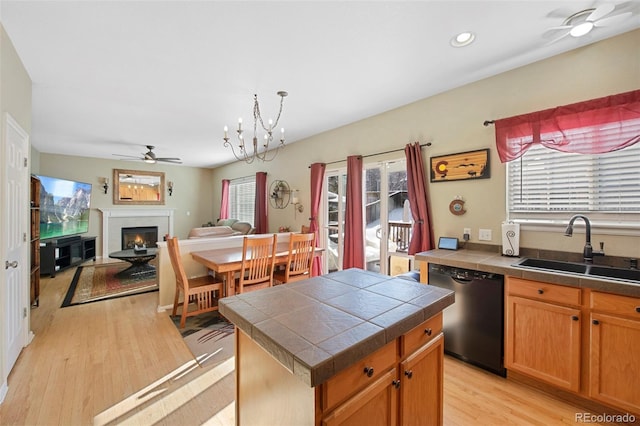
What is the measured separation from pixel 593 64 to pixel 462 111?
3.18 feet

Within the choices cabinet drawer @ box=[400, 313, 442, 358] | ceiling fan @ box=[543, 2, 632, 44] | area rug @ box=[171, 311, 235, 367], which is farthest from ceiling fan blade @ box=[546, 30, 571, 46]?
area rug @ box=[171, 311, 235, 367]

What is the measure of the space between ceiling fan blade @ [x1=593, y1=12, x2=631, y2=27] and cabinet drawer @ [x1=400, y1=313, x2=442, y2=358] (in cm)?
231

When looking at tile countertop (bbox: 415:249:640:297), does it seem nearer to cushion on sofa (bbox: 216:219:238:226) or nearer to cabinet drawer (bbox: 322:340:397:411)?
cabinet drawer (bbox: 322:340:397:411)

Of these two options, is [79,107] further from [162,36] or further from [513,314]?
[513,314]

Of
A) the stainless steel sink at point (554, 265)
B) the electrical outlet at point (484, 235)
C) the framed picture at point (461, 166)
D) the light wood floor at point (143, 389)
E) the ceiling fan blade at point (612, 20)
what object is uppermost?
the ceiling fan blade at point (612, 20)

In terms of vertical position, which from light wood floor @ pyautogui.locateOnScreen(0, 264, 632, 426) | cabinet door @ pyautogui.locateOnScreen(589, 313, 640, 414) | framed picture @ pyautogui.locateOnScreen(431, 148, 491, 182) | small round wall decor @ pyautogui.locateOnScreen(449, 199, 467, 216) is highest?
framed picture @ pyautogui.locateOnScreen(431, 148, 491, 182)

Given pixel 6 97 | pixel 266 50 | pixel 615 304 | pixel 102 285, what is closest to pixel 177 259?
pixel 6 97

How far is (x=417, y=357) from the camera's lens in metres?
1.20

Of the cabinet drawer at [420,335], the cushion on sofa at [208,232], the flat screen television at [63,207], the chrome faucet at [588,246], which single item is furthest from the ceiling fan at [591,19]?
Result: the flat screen television at [63,207]

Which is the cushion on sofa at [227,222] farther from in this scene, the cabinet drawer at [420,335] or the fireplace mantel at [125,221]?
the cabinet drawer at [420,335]

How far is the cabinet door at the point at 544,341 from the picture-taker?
1.80 m

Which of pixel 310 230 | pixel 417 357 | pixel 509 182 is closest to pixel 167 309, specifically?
pixel 310 230

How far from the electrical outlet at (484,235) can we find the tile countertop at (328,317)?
1580 mm

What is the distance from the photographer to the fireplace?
7257 mm
